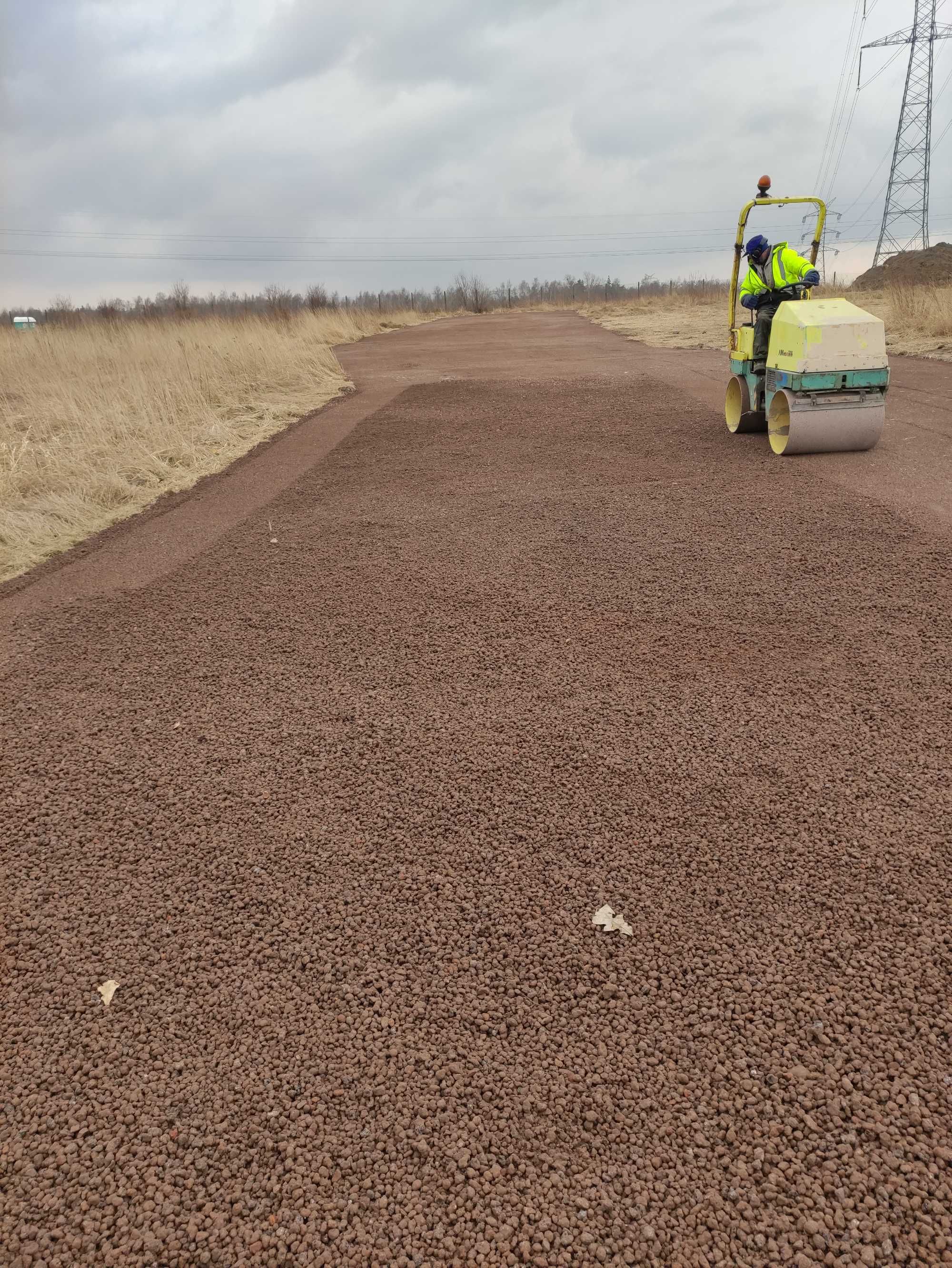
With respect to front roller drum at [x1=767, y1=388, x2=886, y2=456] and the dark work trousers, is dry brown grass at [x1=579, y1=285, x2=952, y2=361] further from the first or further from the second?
front roller drum at [x1=767, y1=388, x2=886, y2=456]

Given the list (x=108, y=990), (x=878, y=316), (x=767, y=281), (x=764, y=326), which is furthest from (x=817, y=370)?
(x=878, y=316)

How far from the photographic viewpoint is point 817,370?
705 centimetres

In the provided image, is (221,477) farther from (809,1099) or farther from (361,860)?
(809,1099)

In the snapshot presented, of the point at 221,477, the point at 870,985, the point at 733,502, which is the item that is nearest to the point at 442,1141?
the point at 870,985

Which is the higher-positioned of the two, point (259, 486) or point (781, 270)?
point (781, 270)

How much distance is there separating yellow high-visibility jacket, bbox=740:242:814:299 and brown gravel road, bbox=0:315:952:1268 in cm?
336

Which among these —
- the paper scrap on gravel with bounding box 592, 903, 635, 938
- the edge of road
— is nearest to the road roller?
the edge of road

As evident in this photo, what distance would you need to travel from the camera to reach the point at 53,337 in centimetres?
1800

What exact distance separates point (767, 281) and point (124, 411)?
8329mm

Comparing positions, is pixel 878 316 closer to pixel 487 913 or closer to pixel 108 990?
pixel 487 913

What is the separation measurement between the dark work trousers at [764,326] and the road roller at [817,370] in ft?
0.21

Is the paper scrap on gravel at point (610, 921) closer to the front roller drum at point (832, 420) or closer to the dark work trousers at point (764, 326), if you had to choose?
the front roller drum at point (832, 420)

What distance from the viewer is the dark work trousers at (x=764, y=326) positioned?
26.0ft

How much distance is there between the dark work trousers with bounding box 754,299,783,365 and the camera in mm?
7910
